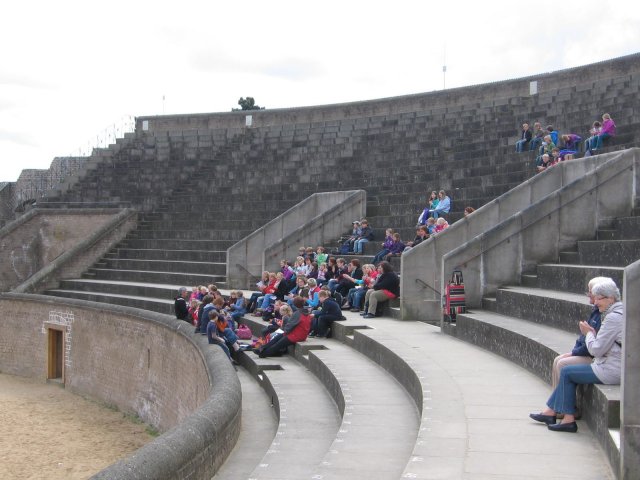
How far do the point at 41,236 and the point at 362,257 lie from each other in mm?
12589

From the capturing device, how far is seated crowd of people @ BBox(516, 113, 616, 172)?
17094 millimetres

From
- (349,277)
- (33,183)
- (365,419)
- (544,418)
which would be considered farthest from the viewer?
(33,183)

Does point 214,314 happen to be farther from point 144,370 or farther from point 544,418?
point 544,418

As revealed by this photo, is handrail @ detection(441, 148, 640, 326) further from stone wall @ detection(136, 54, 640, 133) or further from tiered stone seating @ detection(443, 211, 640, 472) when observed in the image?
stone wall @ detection(136, 54, 640, 133)

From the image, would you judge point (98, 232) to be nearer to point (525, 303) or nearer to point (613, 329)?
point (525, 303)

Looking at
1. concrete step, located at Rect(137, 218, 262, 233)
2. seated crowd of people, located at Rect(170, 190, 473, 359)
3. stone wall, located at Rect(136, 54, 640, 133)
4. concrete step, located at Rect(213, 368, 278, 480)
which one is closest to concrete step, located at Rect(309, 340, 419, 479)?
concrete step, located at Rect(213, 368, 278, 480)

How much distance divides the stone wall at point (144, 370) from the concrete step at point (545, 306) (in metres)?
3.83

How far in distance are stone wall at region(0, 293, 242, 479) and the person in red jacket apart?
101cm

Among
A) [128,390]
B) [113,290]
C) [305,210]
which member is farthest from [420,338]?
[113,290]

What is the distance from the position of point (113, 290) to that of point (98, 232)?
3822 millimetres

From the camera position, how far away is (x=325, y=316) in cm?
1471

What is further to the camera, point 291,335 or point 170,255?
point 170,255

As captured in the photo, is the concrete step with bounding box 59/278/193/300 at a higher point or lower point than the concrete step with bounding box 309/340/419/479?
higher

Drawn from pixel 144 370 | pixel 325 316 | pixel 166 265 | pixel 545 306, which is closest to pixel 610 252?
pixel 545 306
